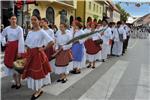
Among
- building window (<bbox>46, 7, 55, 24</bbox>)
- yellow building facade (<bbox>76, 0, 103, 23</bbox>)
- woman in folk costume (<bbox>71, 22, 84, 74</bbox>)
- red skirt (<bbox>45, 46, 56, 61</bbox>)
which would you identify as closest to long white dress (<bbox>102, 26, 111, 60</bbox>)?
woman in folk costume (<bbox>71, 22, 84, 74</bbox>)

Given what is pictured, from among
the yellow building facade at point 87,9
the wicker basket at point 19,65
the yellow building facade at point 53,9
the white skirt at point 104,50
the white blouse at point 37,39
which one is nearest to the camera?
the white blouse at point 37,39

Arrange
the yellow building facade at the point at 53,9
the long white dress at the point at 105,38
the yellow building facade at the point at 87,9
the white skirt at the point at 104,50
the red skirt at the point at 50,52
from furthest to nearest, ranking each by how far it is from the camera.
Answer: the yellow building facade at the point at 87,9 < the yellow building facade at the point at 53,9 < the white skirt at the point at 104,50 < the long white dress at the point at 105,38 < the red skirt at the point at 50,52

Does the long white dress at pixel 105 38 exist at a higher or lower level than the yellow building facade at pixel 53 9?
lower

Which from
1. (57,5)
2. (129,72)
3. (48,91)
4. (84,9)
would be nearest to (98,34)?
(129,72)

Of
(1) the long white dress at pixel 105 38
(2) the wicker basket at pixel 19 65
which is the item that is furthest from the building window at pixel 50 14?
(2) the wicker basket at pixel 19 65

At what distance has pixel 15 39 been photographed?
8.37 m

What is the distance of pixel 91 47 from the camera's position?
12539mm

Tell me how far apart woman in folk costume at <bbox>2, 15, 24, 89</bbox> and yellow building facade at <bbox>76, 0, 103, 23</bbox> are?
35089 millimetres

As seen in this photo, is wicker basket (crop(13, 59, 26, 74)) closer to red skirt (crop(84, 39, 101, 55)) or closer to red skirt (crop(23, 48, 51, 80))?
red skirt (crop(23, 48, 51, 80))

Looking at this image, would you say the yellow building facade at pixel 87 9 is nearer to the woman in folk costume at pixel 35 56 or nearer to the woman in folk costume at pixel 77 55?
the woman in folk costume at pixel 77 55

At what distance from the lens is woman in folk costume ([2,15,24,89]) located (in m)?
8.30

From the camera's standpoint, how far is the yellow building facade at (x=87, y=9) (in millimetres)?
45219

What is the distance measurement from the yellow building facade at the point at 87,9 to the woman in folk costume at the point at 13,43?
3509cm

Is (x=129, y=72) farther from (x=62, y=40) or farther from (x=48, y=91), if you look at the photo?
(x=48, y=91)
